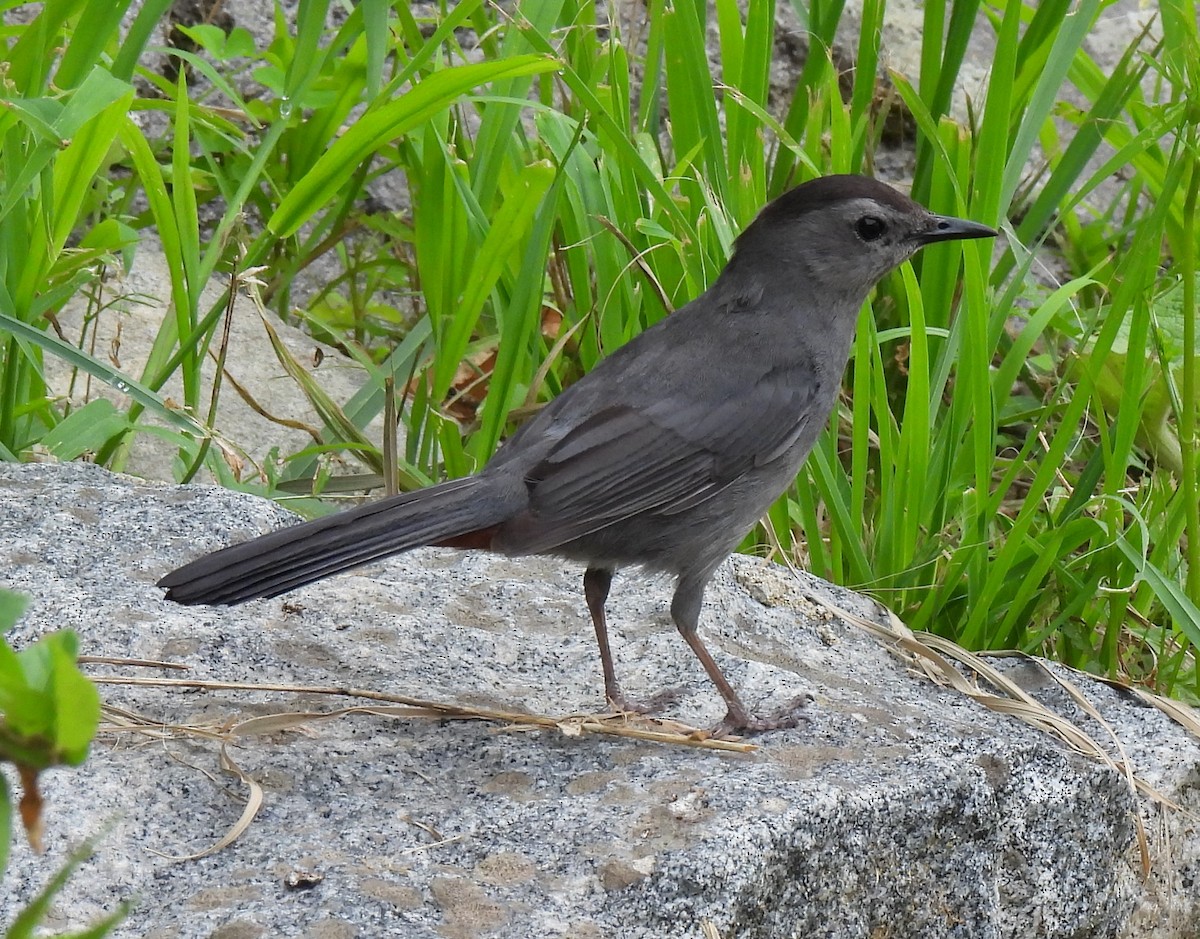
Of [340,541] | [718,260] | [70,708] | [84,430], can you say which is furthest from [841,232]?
[70,708]

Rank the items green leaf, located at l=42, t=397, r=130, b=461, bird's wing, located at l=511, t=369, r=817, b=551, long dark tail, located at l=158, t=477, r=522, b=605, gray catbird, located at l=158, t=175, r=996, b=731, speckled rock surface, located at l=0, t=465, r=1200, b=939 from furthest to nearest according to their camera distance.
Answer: green leaf, located at l=42, t=397, r=130, b=461, bird's wing, located at l=511, t=369, r=817, b=551, gray catbird, located at l=158, t=175, r=996, b=731, long dark tail, located at l=158, t=477, r=522, b=605, speckled rock surface, located at l=0, t=465, r=1200, b=939

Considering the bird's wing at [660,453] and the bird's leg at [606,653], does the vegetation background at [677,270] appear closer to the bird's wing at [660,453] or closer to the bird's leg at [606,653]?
the bird's wing at [660,453]

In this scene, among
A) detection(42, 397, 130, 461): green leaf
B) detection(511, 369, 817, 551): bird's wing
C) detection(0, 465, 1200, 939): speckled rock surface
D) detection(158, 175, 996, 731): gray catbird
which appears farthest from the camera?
detection(42, 397, 130, 461): green leaf

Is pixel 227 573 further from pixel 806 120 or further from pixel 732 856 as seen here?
pixel 806 120

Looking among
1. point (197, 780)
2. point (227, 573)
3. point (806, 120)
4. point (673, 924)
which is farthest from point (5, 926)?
point (806, 120)

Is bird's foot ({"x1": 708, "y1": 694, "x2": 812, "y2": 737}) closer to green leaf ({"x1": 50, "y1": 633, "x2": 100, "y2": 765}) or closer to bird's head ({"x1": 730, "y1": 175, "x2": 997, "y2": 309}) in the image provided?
bird's head ({"x1": 730, "y1": 175, "x2": 997, "y2": 309})

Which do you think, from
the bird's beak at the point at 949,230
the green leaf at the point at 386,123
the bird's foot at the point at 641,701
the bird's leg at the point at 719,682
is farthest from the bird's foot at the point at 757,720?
the green leaf at the point at 386,123

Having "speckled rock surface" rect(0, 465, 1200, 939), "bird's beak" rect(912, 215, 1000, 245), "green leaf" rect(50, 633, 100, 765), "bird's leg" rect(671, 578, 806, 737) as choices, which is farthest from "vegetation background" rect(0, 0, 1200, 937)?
"green leaf" rect(50, 633, 100, 765)
